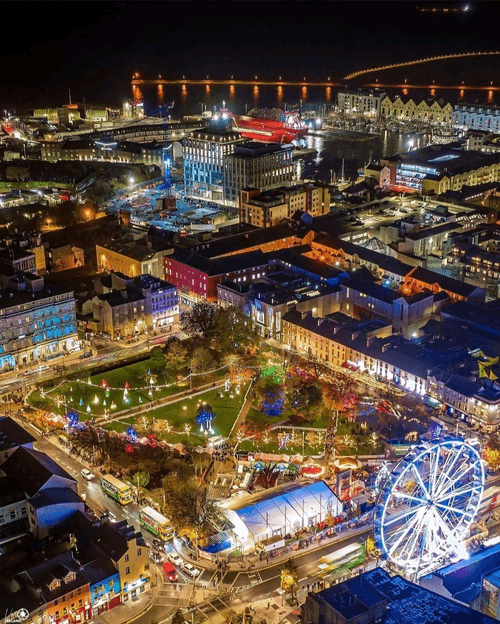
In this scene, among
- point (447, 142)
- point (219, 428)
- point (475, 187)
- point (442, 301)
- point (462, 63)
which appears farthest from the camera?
point (462, 63)

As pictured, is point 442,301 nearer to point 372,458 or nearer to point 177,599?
point 372,458

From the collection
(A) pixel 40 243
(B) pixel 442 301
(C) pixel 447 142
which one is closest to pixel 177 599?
(B) pixel 442 301

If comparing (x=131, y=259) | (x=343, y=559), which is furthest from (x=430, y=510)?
(x=131, y=259)

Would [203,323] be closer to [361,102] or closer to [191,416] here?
[191,416]

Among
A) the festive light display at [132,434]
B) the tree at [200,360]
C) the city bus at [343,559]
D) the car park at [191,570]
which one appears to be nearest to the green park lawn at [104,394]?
the tree at [200,360]

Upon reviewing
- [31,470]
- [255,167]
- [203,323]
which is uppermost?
[255,167]

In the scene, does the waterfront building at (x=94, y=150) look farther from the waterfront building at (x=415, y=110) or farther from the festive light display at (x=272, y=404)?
the festive light display at (x=272, y=404)

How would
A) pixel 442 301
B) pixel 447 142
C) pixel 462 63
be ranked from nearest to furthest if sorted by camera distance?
1. pixel 442 301
2. pixel 447 142
3. pixel 462 63
